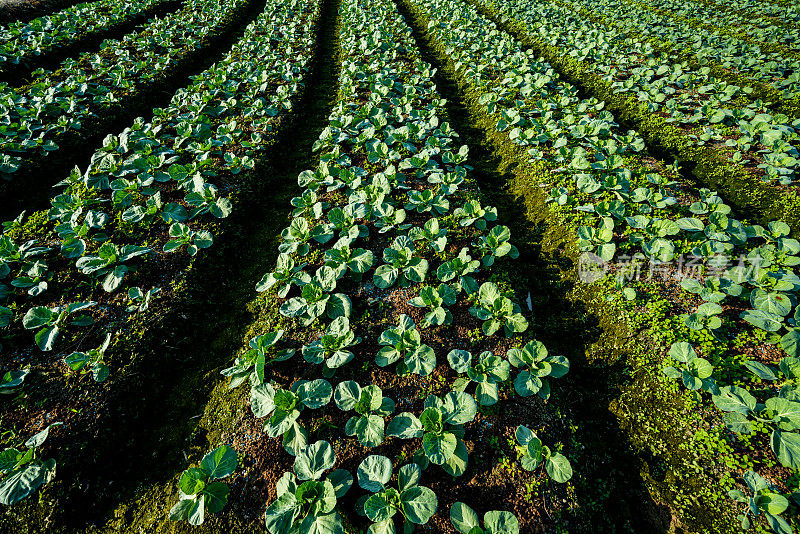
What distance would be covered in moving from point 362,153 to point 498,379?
474cm

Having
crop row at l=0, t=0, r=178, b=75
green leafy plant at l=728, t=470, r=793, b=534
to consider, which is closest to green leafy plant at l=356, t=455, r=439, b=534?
green leafy plant at l=728, t=470, r=793, b=534

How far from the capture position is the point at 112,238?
15.2ft

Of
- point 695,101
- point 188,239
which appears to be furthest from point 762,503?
point 695,101

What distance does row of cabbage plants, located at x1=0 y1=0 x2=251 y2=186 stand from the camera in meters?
6.14

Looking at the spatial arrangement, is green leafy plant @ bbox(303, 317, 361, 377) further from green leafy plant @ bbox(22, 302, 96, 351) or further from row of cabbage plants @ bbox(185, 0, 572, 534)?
green leafy plant @ bbox(22, 302, 96, 351)

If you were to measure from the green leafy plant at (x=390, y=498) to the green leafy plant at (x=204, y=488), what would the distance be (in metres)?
1.08

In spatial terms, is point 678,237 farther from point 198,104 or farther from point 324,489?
point 198,104

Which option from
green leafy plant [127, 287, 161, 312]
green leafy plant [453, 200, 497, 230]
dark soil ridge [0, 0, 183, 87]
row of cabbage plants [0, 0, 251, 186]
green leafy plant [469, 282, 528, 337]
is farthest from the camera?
dark soil ridge [0, 0, 183, 87]

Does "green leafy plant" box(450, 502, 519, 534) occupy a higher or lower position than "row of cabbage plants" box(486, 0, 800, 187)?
lower

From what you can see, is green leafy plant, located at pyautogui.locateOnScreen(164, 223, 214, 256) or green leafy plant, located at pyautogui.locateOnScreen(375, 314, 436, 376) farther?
green leafy plant, located at pyautogui.locateOnScreen(164, 223, 214, 256)

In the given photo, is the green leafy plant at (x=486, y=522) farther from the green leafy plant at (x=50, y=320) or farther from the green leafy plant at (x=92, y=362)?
the green leafy plant at (x=50, y=320)

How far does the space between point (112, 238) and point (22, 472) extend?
9.73 feet

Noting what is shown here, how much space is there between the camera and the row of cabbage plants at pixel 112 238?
11.3 ft

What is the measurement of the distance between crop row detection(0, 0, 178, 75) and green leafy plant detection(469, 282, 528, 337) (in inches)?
531
